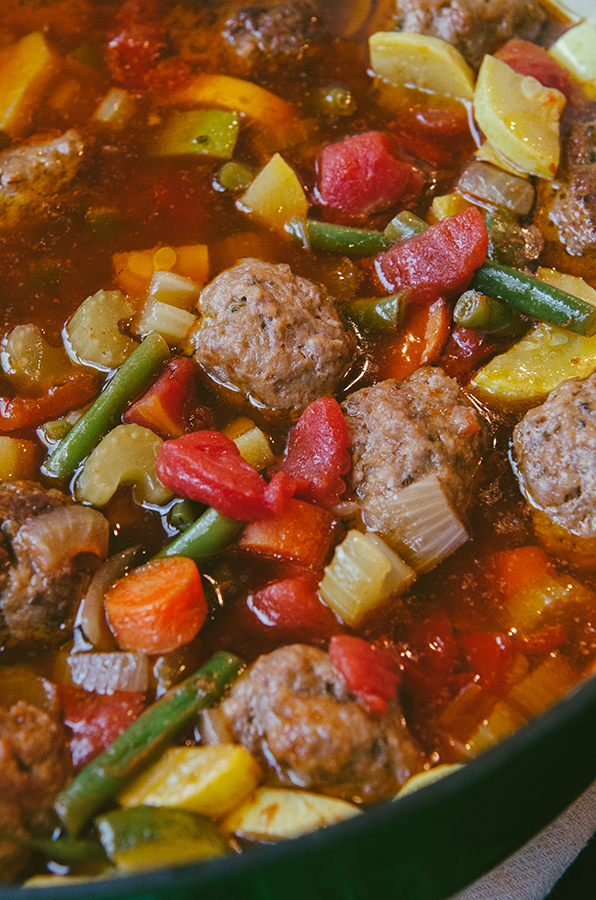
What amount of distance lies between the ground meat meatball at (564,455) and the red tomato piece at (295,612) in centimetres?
88

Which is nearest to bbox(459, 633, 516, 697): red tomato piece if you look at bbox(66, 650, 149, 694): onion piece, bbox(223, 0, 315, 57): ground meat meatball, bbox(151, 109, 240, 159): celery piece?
bbox(66, 650, 149, 694): onion piece

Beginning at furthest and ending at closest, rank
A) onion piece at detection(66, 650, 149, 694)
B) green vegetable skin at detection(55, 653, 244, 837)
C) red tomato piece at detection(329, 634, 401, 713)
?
onion piece at detection(66, 650, 149, 694) < red tomato piece at detection(329, 634, 401, 713) < green vegetable skin at detection(55, 653, 244, 837)

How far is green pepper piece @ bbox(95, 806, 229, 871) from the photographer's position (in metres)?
1.89

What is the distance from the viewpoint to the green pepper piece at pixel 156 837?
1886mm

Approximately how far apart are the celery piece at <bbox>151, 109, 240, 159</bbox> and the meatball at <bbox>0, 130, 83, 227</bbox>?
423mm

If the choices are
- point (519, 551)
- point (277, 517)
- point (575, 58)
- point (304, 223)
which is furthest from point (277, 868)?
point (575, 58)

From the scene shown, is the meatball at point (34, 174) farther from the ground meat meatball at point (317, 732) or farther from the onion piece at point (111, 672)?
the ground meat meatball at point (317, 732)

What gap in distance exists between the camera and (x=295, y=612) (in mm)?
2410

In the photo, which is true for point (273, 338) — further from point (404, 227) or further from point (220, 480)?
point (404, 227)

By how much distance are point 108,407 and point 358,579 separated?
1.13 meters

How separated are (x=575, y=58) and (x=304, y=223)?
73.8 inches

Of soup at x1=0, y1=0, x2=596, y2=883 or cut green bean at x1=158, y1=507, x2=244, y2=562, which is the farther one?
cut green bean at x1=158, y1=507, x2=244, y2=562

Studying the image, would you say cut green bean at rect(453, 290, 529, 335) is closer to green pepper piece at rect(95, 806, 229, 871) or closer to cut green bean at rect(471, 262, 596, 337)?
cut green bean at rect(471, 262, 596, 337)

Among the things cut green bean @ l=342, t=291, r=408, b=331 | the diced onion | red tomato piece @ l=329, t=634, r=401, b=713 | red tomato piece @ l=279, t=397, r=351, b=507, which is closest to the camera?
red tomato piece @ l=329, t=634, r=401, b=713
